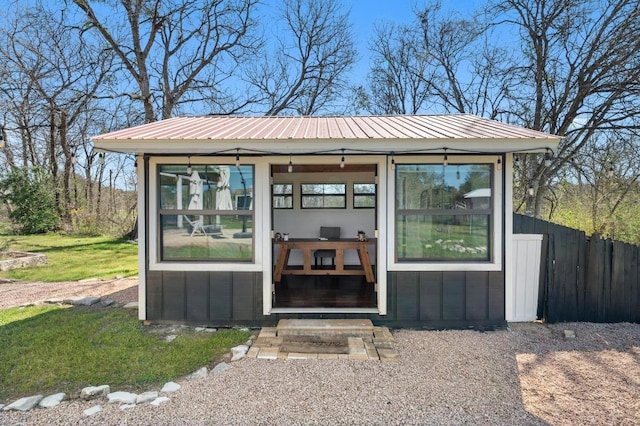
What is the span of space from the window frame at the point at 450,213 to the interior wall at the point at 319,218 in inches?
136

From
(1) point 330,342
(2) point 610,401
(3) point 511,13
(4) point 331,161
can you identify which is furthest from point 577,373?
(3) point 511,13

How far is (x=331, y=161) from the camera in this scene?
3.96 metres

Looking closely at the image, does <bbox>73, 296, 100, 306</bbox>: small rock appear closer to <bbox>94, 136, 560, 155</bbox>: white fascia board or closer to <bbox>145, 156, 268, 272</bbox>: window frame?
<bbox>145, 156, 268, 272</bbox>: window frame

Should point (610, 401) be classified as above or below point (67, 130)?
below

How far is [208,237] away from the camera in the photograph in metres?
4.02

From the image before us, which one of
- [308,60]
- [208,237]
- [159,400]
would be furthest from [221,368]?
[308,60]

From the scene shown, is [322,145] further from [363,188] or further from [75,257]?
[75,257]

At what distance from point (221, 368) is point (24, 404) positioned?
4.42 feet

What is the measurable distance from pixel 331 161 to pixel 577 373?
3.04 m

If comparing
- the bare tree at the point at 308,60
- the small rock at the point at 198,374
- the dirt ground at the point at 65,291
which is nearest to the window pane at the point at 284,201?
the dirt ground at the point at 65,291

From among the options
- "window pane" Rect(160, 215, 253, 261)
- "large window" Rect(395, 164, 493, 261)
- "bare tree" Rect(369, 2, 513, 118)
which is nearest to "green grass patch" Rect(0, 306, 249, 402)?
"window pane" Rect(160, 215, 253, 261)

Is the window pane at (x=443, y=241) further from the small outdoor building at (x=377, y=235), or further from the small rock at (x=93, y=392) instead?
the small rock at (x=93, y=392)

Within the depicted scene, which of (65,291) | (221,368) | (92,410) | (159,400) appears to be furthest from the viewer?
(65,291)

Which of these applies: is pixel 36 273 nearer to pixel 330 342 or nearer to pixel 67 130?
pixel 330 342
